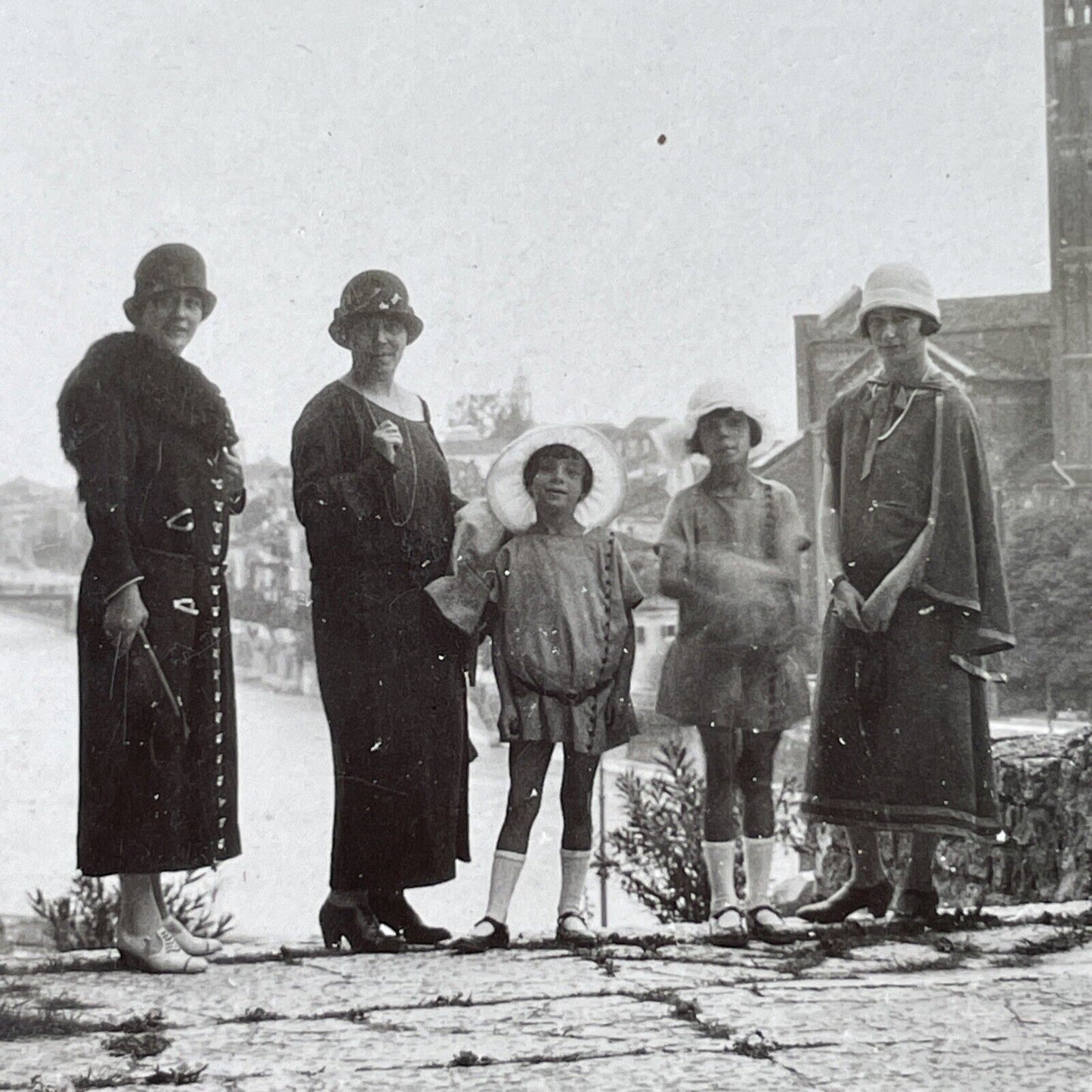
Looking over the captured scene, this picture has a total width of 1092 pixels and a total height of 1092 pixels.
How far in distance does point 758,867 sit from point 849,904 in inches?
19.2

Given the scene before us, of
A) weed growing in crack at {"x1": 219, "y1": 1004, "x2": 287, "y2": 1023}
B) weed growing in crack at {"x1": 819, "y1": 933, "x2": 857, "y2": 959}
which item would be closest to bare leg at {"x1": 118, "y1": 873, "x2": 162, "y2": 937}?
weed growing in crack at {"x1": 219, "y1": 1004, "x2": 287, "y2": 1023}

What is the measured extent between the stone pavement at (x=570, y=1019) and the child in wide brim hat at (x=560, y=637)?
31 centimetres

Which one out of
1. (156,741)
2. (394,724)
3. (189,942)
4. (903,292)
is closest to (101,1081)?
(189,942)

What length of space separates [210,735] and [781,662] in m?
1.85

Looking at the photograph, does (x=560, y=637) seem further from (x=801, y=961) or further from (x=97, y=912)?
(x=97, y=912)

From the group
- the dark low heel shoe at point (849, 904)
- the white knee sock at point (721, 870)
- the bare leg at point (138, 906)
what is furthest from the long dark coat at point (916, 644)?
the bare leg at point (138, 906)

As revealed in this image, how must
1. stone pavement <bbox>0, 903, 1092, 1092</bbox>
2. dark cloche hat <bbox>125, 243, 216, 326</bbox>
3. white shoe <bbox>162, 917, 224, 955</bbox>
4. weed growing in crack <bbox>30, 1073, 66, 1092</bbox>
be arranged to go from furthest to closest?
dark cloche hat <bbox>125, 243, 216, 326</bbox> → white shoe <bbox>162, 917, 224, 955</bbox> → stone pavement <bbox>0, 903, 1092, 1092</bbox> → weed growing in crack <bbox>30, 1073, 66, 1092</bbox>

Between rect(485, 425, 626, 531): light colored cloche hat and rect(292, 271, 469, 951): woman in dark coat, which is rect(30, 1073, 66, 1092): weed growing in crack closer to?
rect(292, 271, 469, 951): woman in dark coat

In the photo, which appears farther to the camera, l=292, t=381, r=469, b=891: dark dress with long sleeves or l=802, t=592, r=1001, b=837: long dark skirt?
l=802, t=592, r=1001, b=837: long dark skirt

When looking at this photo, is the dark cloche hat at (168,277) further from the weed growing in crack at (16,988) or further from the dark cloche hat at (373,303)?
the weed growing in crack at (16,988)

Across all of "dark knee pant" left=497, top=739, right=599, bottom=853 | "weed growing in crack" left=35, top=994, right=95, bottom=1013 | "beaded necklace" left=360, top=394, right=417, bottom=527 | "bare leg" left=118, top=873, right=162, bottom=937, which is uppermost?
"beaded necklace" left=360, top=394, right=417, bottom=527

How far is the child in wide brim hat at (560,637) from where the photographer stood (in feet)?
17.0

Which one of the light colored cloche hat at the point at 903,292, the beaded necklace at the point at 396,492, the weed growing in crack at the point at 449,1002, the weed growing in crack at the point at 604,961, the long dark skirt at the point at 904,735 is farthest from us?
the light colored cloche hat at the point at 903,292

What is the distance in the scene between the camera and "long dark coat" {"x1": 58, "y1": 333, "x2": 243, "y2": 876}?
493cm
